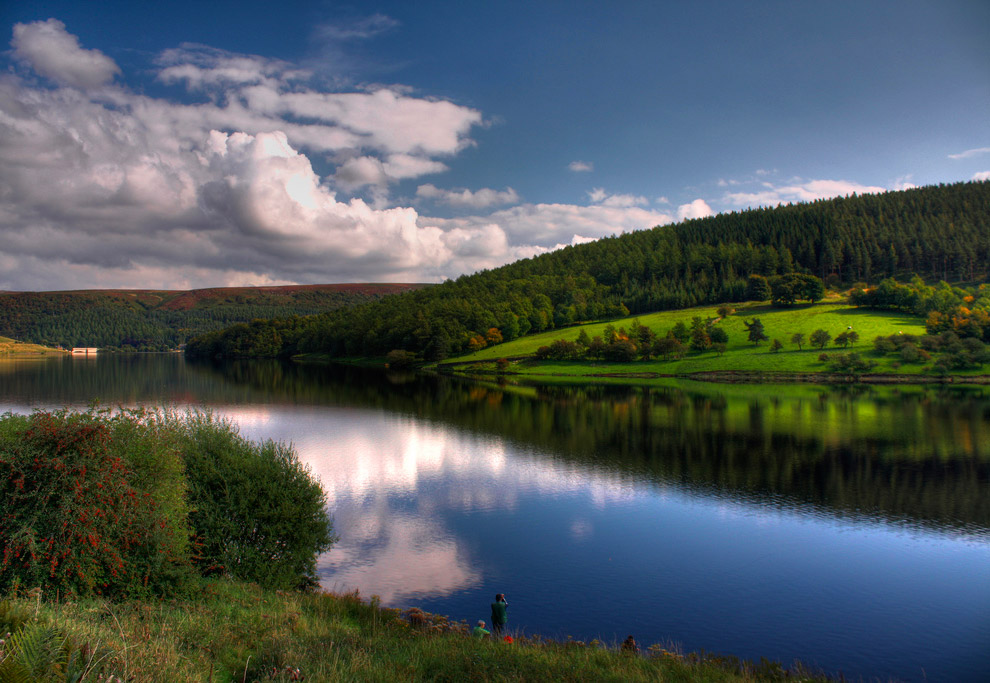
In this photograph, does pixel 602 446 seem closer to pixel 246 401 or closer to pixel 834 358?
pixel 246 401

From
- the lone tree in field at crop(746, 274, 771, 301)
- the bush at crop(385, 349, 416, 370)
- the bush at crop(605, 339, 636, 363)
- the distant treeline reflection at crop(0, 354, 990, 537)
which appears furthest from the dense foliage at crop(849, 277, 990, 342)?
the bush at crop(385, 349, 416, 370)

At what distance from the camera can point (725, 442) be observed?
38.4m

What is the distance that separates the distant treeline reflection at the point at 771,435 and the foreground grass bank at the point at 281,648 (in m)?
17.2

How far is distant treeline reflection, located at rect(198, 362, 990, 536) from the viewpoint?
26.2 m

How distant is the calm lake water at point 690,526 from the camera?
48.5ft

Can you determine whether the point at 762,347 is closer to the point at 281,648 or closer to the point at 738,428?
the point at 738,428

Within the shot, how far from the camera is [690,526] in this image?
882 inches

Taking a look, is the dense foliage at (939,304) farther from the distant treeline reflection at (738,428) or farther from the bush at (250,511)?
the bush at (250,511)

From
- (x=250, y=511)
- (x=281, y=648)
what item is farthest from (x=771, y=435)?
(x=281, y=648)

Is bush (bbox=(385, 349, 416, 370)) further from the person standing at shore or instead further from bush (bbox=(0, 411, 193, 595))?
bush (bbox=(0, 411, 193, 595))

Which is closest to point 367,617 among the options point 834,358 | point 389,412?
point 389,412

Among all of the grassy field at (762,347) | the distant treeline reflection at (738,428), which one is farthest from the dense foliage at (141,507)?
the grassy field at (762,347)

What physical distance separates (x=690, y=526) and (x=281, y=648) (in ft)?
58.2

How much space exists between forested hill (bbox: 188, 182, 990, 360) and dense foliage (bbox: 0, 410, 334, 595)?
352 ft
